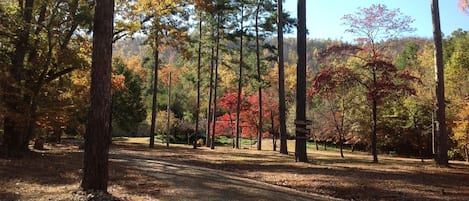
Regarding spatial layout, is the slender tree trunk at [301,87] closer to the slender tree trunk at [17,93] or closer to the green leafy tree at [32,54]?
the green leafy tree at [32,54]

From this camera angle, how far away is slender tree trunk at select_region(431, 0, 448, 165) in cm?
1502

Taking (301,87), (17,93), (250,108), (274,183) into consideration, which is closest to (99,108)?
(274,183)

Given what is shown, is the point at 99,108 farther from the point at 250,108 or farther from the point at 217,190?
the point at 250,108

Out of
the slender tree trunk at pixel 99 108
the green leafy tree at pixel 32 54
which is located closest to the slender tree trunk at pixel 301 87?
the green leafy tree at pixel 32 54

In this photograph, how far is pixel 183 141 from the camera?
50.9m

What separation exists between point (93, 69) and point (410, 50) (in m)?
60.4

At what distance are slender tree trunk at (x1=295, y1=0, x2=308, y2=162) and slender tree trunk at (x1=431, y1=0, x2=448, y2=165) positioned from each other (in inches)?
214

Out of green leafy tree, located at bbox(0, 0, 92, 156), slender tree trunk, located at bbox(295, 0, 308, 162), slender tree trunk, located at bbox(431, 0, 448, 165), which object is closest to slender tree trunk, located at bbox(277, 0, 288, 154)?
slender tree trunk, located at bbox(295, 0, 308, 162)

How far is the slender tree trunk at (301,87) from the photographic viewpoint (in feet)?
46.9

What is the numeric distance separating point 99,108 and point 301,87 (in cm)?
905

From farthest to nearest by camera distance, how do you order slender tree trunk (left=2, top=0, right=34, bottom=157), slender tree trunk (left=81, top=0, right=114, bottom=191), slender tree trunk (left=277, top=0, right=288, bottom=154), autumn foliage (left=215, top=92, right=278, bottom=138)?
autumn foliage (left=215, top=92, right=278, bottom=138) < slender tree trunk (left=277, top=0, right=288, bottom=154) < slender tree trunk (left=2, top=0, right=34, bottom=157) < slender tree trunk (left=81, top=0, right=114, bottom=191)

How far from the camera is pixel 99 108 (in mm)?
6945

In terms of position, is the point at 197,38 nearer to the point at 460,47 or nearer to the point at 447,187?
the point at 447,187

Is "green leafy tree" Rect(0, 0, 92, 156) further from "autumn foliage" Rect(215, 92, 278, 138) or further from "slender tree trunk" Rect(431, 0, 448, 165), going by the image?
"autumn foliage" Rect(215, 92, 278, 138)
